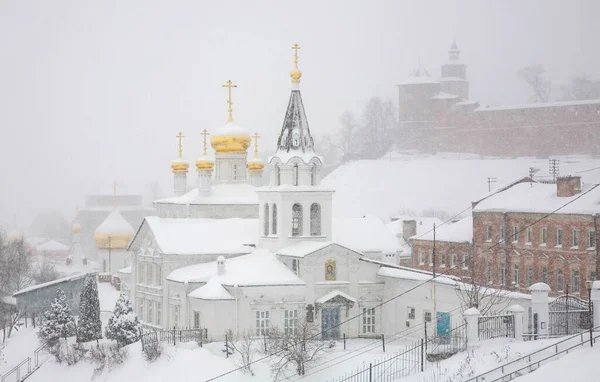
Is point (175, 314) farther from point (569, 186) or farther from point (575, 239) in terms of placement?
point (569, 186)

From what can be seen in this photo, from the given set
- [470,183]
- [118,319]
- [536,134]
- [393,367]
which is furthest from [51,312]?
[536,134]

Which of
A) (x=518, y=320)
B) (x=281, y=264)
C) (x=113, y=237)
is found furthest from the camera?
(x=113, y=237)

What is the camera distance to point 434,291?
3356cm

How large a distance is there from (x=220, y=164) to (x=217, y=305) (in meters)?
9.81

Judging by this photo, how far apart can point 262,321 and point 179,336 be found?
2542mm

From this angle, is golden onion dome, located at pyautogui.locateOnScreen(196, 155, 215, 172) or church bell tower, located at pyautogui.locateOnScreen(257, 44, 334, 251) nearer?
church bell tower, located at pyautogui.locateOnScreen(257, 44, 334, 251)

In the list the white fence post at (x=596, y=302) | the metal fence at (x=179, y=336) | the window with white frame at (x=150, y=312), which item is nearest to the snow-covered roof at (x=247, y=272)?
the metal fence at (x=179, y=336)

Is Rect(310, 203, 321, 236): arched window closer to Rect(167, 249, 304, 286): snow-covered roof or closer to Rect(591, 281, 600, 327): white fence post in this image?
Rect(167, 249, 304, 286): snow-covered roof

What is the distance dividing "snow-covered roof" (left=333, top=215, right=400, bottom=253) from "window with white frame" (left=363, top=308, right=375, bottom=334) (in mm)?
2899

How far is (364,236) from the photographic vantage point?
39.6 m

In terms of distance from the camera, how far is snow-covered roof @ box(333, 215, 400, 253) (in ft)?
128

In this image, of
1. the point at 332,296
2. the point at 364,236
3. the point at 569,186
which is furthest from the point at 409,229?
the point at 332,296

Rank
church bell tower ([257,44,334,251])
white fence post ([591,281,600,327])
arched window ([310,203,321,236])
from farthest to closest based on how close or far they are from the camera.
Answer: arched window ([310,203,321,236]) < church bell tower ([257,44,334,251]) < white fence post ([591,281,600,327])

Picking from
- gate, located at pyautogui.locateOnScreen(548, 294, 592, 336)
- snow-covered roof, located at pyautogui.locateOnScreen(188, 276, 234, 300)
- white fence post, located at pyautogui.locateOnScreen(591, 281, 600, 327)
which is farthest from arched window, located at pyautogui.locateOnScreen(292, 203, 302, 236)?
white fence post, located at pyautogui.locateOnScreen(591, 281, 600, 327)
